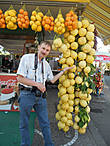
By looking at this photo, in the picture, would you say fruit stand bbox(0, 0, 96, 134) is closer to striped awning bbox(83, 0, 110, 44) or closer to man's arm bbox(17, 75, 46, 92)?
man's arm bbox(17, 75, 46, 92)

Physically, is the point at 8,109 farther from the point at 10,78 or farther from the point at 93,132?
the point at 93,132

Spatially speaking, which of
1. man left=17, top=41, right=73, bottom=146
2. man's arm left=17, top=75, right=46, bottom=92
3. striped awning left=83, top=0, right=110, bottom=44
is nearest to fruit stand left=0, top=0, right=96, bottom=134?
man left=17, top=41, right=73, bottom=146

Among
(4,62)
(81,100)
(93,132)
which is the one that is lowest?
(93,132)

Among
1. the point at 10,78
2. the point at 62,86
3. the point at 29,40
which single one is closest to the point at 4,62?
the point at 29,40

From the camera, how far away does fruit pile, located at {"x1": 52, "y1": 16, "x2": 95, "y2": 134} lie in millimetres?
2510

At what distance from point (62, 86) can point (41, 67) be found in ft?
2.62

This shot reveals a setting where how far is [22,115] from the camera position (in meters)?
1.97

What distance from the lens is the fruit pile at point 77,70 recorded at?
2510mm

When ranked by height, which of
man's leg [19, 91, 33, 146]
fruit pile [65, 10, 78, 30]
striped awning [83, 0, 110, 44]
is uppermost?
striped awning [83, 0, 110, 44]

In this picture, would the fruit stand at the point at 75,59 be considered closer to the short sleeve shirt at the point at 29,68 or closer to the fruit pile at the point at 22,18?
the fruit pile at the point at 22,18

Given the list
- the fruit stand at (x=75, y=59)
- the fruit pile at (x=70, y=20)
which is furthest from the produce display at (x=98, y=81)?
the fruit pile at (x=70, y=20)

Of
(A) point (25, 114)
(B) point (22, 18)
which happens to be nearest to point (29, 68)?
(A) point (25, 114)

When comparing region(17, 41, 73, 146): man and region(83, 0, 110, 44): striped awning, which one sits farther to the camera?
region(83, 0, 110, 44): striped awning

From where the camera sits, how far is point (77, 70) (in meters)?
2.63
